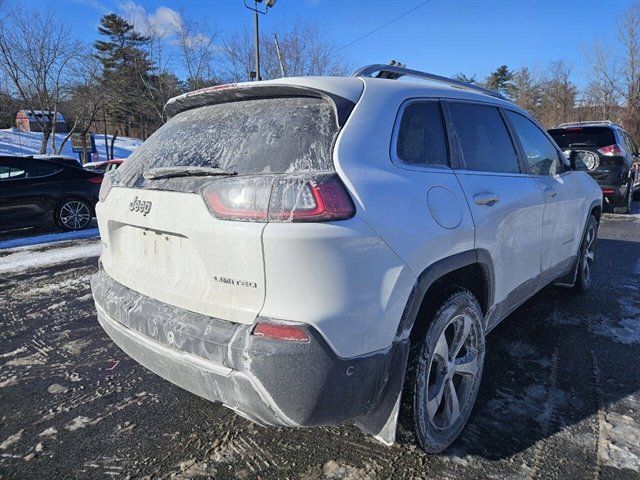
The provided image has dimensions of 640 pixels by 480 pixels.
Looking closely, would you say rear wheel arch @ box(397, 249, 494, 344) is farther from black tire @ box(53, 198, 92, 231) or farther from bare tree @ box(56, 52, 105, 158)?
bare tree @ box(56, 52, 105, 158)

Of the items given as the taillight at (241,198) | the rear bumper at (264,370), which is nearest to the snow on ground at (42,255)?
the rear bumper at (264,370)

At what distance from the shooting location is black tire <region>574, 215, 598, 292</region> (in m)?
4.25

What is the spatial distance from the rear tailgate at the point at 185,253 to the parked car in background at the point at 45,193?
669 cm

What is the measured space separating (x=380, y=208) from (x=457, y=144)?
36.3 inches

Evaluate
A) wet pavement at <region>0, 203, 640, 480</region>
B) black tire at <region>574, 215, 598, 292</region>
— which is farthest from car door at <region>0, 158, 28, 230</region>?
black tire at <region>574, 215, 598, 292</region>

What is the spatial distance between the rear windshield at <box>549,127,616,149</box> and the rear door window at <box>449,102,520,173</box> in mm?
6734

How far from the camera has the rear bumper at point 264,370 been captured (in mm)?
1571

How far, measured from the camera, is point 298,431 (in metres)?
2.29

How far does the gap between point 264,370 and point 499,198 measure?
5.49 ft

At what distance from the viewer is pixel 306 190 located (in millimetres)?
1608

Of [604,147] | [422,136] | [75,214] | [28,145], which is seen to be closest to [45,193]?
[75,214]

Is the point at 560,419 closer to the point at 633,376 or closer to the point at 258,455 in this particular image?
the point at 633,376

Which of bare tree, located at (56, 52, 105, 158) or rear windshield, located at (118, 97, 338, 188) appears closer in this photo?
rear windshield, located at (118, 97, 338, 188)

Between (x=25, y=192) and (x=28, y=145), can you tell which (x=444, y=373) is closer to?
(x=25, y=192)
